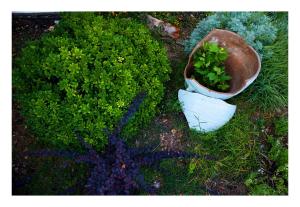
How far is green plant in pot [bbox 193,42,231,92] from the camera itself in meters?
3.50

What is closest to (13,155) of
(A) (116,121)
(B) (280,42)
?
(A) (116,121)

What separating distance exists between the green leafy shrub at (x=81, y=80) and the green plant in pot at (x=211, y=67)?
42 cm

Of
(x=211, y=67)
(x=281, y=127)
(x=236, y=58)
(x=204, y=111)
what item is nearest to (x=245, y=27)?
(x=236, y=58)

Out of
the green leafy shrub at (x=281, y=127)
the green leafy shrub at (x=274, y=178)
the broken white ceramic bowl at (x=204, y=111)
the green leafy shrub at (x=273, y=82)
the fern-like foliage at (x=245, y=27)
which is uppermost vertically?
the fern-like foliage at (x=245, y=27)

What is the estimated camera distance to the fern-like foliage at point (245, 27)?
3672 mm

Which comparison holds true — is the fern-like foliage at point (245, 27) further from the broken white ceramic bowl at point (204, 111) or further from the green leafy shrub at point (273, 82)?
the broken white ceramic bowl at point (204, 111)

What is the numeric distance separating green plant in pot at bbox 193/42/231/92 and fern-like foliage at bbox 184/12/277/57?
24cm

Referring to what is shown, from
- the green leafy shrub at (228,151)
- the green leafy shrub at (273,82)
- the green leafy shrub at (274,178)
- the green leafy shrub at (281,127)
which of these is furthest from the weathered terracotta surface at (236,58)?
the green leafy shrub at (274,178)

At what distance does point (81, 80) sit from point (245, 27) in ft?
5.26

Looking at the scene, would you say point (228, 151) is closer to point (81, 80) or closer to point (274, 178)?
point (274, 178)

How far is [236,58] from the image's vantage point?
145 inches

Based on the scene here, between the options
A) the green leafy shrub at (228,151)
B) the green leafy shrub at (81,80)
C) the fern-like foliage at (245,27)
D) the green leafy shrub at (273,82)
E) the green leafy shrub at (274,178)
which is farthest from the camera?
the green leafy shrub at (273,82)

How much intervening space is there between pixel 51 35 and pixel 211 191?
196 centimetres

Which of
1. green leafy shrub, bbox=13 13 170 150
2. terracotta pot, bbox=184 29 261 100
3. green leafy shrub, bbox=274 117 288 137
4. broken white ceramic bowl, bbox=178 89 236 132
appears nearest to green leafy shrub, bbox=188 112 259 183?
broken white ceramic bowl, bbox=178 89 236 132
